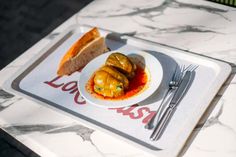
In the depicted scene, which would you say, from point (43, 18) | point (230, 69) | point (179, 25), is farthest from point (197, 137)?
point (43, 18)

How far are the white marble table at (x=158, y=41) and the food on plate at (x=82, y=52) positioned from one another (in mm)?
113

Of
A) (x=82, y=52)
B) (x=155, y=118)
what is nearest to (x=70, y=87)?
(x=82, y=52)

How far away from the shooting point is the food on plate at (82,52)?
89 cm

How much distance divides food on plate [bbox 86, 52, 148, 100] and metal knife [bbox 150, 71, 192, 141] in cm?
7

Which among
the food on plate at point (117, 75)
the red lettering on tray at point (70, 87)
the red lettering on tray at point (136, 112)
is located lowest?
the red lettering on tray at point (70, 87)

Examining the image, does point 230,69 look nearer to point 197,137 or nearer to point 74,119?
point 197,137

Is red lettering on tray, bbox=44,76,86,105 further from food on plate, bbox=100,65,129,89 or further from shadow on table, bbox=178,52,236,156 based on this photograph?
shadow on table, bbox=178,52,236,156

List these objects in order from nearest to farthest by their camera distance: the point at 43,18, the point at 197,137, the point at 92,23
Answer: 1. the point at 197,137
2. the point at 92,23
3. the point at 43,18

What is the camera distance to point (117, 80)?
76cm

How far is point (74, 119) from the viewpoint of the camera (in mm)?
769

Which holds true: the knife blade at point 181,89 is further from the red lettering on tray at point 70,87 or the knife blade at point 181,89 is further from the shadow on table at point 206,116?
the red lettering on tray at point 70,87

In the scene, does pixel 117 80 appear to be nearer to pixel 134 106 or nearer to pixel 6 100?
pixel 134 106

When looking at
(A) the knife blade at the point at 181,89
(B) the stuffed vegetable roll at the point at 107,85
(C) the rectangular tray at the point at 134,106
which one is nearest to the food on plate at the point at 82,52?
(C) the rectangular tray at the point at 134,106

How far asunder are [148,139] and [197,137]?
9cm
